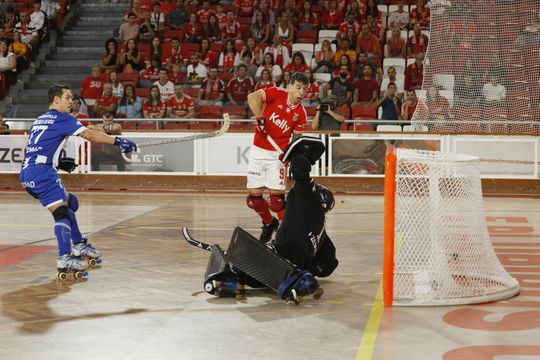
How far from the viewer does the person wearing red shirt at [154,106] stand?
19.7 meters

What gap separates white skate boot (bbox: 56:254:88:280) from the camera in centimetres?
889

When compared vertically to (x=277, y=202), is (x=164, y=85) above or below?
above

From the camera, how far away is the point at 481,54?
16.8m

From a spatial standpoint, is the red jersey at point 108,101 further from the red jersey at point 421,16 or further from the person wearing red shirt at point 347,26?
the red jersey at point 421,16

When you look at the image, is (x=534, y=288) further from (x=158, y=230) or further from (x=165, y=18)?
(x=165, y=18)

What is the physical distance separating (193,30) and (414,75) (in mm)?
5933

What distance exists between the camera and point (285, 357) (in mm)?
6035

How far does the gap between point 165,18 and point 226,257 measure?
16224 millimetres

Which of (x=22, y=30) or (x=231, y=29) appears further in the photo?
(x=22, y=30)

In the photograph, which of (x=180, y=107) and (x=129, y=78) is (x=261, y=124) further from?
(x=129, y=78)

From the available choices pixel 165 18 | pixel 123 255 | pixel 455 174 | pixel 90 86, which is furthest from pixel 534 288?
pixel 165 18

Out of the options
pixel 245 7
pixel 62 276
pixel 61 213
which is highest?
pixel 245 7

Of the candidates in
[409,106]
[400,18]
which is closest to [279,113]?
[409,106]

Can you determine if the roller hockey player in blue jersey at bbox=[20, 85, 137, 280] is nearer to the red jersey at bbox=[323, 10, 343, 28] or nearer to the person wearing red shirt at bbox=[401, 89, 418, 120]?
the person wearing red shirt at bbox=[401, 89, 418, 120]
